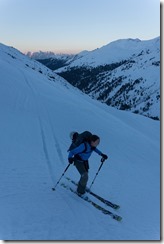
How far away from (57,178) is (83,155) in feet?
8.12

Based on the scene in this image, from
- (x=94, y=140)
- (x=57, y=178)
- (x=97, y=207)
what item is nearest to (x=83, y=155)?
(x=94, y=140)

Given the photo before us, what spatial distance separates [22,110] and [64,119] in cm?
320

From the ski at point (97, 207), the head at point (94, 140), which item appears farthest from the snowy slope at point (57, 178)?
the head at point (94, 140)

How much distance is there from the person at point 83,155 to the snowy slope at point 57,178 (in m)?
0.75

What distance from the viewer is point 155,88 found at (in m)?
178

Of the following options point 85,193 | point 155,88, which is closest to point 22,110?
point 85,193

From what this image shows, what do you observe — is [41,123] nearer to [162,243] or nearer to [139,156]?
[139,156]

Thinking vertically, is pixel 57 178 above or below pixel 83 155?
below

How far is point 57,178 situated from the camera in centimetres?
1256

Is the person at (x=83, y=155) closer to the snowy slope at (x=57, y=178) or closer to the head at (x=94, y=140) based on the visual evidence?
the head at (x=94, y=140)

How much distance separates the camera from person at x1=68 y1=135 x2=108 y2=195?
399 inches

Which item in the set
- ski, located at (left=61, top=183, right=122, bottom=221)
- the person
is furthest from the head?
ski, located at (left=61, top=183, right=122, bottom=221)

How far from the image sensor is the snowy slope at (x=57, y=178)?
877cm

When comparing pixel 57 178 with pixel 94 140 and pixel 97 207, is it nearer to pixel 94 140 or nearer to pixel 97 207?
pixel 97 207
